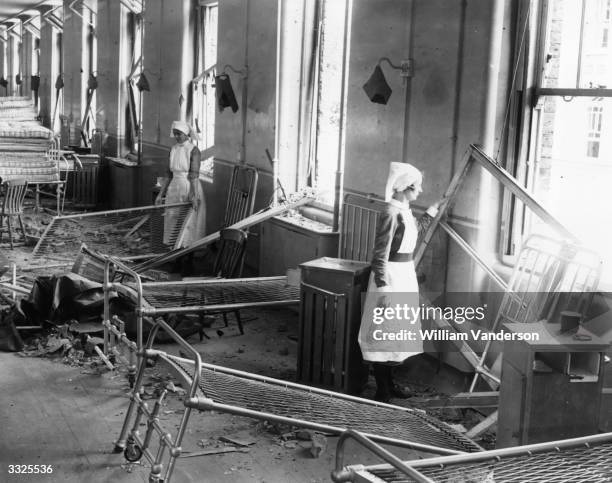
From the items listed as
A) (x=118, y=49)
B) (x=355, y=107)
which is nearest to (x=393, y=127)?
(x=355, y=107)

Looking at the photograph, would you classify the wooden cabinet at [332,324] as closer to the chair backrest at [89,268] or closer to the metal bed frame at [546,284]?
the metal bed frame at [546,284]

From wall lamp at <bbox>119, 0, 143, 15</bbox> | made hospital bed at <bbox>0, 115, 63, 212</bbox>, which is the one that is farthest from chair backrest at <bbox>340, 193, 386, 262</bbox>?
wall lamp at <bbox>119, 0, 143, 15</bbox>

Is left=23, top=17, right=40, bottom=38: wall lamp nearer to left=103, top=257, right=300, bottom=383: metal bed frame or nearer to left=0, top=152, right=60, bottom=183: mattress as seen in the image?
left=0, top=152, right=60, bottom=183: mattress

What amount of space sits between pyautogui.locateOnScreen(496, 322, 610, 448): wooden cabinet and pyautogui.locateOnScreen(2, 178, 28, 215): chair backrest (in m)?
9.46

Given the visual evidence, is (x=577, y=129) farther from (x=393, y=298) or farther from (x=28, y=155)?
(x=28, y=155)

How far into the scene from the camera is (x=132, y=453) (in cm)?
532

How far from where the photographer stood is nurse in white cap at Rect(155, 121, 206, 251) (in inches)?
436

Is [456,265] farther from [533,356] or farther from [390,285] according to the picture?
[533,356]

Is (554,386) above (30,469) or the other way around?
above

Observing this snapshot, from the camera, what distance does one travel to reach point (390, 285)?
21.0 ft

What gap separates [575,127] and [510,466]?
3.56 m

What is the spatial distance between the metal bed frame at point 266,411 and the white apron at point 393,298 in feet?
2.85

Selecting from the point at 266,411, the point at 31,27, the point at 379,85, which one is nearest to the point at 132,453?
the point at 266,411

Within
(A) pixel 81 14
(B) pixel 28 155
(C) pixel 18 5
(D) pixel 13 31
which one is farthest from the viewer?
(D) pixel 13 31
